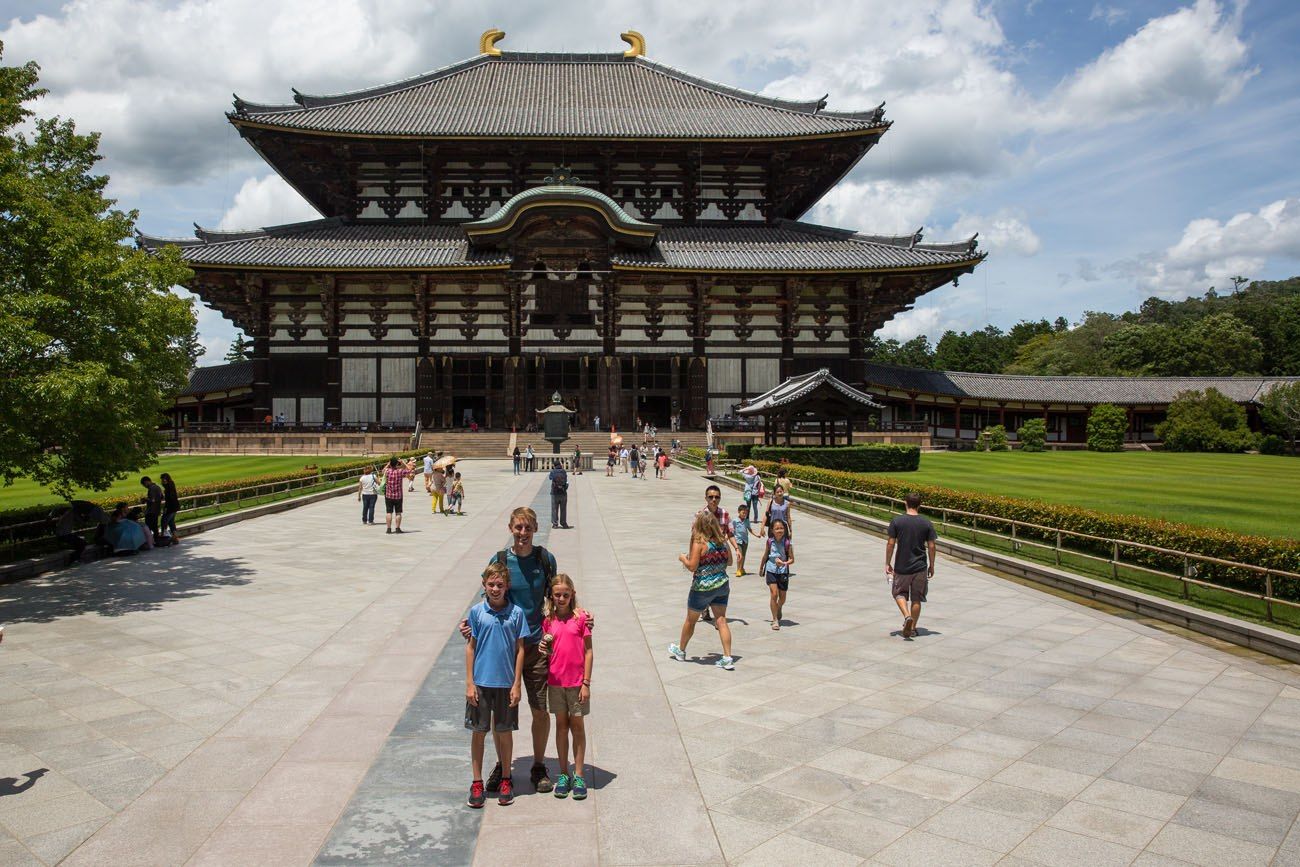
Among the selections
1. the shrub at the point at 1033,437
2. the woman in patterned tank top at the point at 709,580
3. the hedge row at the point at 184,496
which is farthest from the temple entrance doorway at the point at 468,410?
the woman in patterned tank top at the point at 709,580

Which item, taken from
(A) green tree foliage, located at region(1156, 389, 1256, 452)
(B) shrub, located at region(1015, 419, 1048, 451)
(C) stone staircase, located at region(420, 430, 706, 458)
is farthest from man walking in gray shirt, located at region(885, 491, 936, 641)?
(A) green tree foliage, located at region(1156, 389, 1256, 452)

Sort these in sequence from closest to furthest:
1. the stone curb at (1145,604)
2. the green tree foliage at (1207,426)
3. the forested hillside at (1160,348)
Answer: the stone curb at (1145,604) < the green tree foliage at (1207,426) < the forested hillside at (1160,348)

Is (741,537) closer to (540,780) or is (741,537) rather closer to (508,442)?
(540,780)

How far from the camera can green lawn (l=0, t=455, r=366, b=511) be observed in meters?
22.8

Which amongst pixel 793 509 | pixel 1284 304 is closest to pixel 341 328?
pixel 793 509

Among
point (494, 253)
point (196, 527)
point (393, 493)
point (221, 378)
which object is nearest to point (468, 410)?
point (494, 253)

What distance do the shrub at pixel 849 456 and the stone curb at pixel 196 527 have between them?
627 inches

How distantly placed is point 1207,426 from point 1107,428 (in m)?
5.53

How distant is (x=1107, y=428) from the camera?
162 feet

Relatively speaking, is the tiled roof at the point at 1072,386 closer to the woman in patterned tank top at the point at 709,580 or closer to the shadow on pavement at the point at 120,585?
the shadow on pavement at the point at 120,585

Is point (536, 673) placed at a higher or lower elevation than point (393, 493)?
lower

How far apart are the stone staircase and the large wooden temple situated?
2359mm

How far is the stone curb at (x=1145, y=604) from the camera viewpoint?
928 cm

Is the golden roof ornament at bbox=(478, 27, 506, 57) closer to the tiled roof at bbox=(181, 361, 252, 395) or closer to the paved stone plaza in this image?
the tiled roof at bbox=(181, 361, 252, 395)
